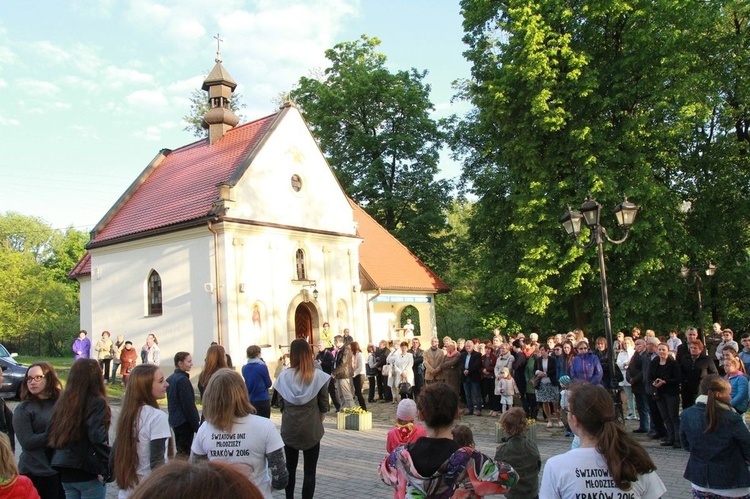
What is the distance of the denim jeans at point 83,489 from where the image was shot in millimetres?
4801

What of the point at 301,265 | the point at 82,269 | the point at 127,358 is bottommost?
the point at 127,358

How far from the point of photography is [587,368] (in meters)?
12.0

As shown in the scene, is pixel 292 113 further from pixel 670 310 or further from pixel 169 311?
pixel 670 310

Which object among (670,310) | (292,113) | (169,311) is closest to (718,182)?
(670,310)

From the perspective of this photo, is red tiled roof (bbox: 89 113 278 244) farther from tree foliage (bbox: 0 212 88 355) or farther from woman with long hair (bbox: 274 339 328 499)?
tree foliage (bbox: 0 212 88 355)

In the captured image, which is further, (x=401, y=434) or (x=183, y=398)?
(x=183, y=398)

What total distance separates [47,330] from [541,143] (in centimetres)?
4279

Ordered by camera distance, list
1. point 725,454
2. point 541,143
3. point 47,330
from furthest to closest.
Answer: point 47,330, point 541,143, point 725,454

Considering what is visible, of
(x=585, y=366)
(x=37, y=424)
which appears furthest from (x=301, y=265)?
(x=37, y=424)

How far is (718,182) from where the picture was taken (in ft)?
74.3

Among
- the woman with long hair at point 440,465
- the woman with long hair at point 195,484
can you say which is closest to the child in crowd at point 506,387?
the woman with long hair at point 440,465

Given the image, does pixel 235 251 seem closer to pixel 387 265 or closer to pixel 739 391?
pixel 387 265

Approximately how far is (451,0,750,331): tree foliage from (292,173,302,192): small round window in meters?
7.65

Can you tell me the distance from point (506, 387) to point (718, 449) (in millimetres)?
9498
